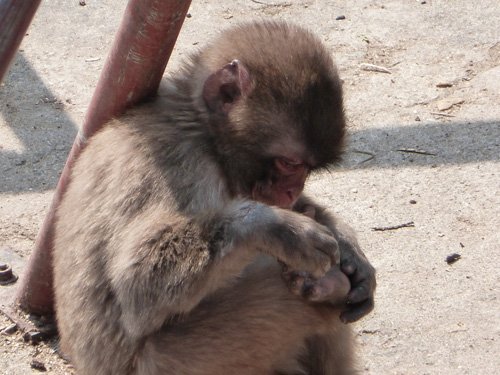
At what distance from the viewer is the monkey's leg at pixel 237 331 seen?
14.0 ft

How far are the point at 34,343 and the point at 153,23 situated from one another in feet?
5.74

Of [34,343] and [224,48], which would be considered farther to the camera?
[34,343]

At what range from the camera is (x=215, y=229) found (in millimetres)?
4199

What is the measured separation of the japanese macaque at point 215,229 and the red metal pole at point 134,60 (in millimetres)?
91

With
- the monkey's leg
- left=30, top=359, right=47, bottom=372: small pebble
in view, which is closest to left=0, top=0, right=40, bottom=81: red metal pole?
the monkey's leg

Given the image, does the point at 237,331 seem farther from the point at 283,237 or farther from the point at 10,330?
the point at 10,330

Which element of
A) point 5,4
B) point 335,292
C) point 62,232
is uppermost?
point 5,4

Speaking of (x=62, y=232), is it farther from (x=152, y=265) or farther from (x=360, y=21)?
(x=360, y=21)

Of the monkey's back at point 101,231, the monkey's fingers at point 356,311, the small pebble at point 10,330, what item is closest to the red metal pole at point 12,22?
the monkey's back at point 101,231

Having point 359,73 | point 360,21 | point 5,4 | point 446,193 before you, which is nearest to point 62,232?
point 5,4

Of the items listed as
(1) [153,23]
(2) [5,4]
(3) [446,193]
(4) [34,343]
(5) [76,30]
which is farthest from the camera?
(5) [76,30]

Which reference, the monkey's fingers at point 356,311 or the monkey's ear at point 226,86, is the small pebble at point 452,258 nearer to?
the monkey's fingers at point 356,311

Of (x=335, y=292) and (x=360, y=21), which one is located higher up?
(x=335, y=292)

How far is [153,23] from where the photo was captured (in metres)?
4.42
